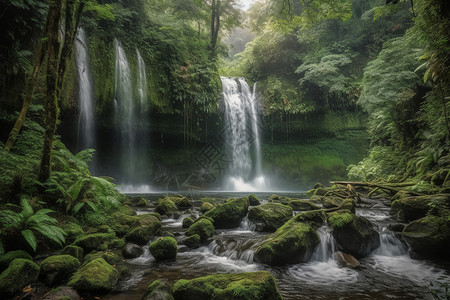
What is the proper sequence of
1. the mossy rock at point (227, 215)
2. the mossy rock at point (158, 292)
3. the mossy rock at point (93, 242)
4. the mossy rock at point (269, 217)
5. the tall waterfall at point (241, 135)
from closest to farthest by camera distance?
the mossy rock at point (158, 292) → the mossy rock at point (93, 242) → the mossy rock at point (269, 217) → the mossy rock at point (227, 215) → the tall waterfall at point (241, 135)

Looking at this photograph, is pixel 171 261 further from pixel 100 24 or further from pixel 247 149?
pixel 247 149

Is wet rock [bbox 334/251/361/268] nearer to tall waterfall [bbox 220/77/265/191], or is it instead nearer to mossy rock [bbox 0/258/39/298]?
mossy rock [bbox 0/258/39/298]

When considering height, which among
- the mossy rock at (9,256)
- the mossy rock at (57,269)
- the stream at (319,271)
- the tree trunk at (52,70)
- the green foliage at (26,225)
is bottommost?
the stream at (319,271)

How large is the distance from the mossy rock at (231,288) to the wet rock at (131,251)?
1.57 meters

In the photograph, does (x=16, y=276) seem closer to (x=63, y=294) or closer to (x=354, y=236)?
(x=63, y=294)

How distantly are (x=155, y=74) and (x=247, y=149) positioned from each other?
809 centimetres

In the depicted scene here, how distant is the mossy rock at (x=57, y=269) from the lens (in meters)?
2.56

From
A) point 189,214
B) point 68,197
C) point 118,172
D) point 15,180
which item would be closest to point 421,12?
point 189,214

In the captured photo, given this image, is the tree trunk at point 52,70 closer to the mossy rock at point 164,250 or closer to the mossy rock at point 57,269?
the mossy rock at point 57,269

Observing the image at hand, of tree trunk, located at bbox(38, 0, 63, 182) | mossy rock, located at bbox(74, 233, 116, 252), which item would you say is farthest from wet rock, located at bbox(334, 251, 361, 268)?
tree trunk, located at bbox(38, 0, 63, 182)

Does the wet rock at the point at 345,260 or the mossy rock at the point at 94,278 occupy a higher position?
the mossy rock at the point at 94,278

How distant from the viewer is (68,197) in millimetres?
4188

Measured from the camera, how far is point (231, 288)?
7.45ft

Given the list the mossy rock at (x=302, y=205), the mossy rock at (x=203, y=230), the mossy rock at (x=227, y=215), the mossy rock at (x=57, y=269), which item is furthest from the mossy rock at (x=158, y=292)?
the mossy rock at (x=302, y=205)
